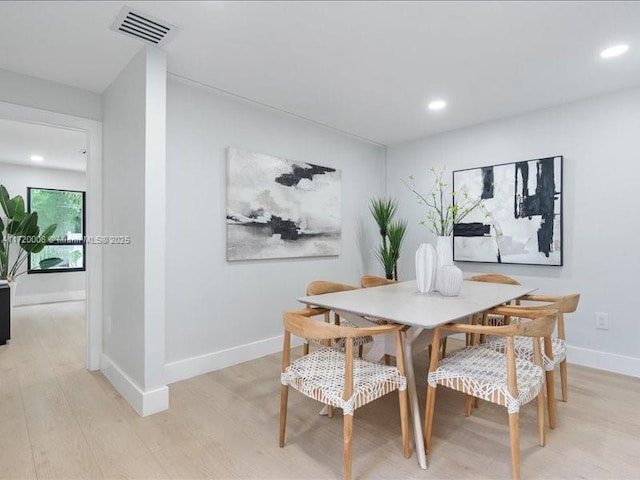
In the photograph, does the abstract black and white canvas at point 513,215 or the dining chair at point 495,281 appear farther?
the abstract black and white canvas at point 513,215

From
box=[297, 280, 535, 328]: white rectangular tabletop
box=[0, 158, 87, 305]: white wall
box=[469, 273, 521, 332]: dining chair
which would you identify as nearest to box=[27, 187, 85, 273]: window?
box=[0, 158, 87, 305]: white wall

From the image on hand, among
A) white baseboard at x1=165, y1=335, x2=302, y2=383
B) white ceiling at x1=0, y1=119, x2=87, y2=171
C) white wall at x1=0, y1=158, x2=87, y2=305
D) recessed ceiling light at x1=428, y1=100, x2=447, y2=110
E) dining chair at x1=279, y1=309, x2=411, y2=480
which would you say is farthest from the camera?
white wall at x1=0, y1=158, x2=87, y2=305

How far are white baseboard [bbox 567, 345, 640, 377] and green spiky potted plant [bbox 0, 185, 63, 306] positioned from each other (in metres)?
6.79

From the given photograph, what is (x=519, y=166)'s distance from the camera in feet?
11.3

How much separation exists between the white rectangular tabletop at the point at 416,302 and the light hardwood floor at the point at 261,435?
2.39ft

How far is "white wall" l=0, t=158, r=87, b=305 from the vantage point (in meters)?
5.73

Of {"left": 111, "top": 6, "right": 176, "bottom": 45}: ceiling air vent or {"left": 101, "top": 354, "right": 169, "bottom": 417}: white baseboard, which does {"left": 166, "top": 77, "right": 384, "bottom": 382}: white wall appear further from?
{"left": 111, "top": 6, "right": 176, "bottom": 45}: ceiling air vent

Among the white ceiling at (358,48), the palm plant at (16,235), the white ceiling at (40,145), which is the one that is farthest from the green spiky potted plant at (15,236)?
the white ceiling at (358,48)

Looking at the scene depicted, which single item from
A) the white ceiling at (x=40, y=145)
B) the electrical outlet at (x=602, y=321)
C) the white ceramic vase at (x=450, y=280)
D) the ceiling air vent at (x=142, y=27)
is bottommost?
the electrical outlet at (x=602, y=321)

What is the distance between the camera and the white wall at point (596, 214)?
288 cm

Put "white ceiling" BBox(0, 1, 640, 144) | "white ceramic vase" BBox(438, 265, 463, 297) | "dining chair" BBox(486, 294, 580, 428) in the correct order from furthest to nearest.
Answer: "white ceramic vase" BBox(438, 265, 463, 297)
"dining chair" BBox(486, 294, 580, 428)
"white ceiling" BBox(0, 1, 640, 144)

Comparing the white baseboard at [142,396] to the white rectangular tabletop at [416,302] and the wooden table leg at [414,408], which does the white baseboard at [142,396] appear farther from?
the wooden table leg at [414,408]

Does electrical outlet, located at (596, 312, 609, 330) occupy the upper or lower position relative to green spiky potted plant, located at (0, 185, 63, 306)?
lower

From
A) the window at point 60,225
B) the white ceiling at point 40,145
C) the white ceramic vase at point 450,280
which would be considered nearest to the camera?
the white ceramic vase at point 450,280
